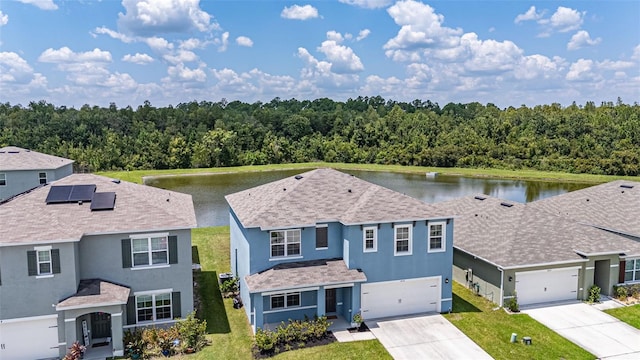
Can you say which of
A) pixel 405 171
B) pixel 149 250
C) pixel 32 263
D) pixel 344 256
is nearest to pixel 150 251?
pixel 149 250

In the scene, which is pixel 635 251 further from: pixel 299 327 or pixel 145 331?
pixel 145 331

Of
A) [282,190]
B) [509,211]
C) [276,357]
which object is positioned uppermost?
[282,190]

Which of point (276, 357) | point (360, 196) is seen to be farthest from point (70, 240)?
point (360, 196)

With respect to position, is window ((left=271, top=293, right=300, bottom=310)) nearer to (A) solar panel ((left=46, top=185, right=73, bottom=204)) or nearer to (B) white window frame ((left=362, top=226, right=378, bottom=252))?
(B) white window frame ((left=362, top=226, right=378, bottom=252))

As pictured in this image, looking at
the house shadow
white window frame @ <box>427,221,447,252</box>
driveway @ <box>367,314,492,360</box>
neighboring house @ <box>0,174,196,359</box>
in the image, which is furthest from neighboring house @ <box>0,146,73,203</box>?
the house shadow

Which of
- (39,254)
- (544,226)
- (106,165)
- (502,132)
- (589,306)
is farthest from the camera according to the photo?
(502,132)
